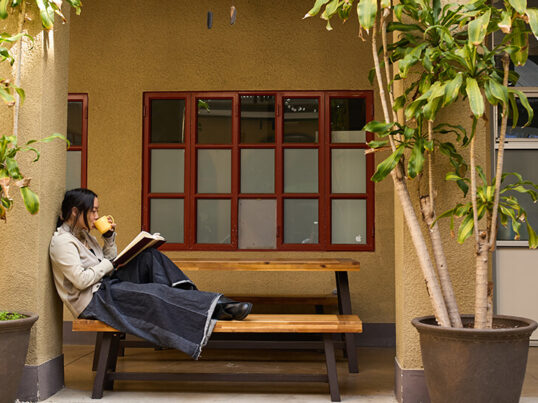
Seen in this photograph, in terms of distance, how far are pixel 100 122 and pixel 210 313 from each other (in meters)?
2.59

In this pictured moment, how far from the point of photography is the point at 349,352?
13.1 ft

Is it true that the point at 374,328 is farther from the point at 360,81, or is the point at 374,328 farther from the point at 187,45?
the point at 187,45

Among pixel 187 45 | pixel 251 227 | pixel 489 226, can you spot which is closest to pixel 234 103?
pixel 187 45

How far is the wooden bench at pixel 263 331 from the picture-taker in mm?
3146

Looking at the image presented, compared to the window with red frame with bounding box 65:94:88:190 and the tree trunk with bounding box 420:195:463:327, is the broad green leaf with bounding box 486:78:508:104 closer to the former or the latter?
the tree trunk with bounding box 420:195:463:327

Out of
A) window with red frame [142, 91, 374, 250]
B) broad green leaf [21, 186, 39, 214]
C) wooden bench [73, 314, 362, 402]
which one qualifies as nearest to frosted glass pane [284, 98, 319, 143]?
window with red frame [142, 91, 374, 250]

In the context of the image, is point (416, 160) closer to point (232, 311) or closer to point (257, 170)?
point (232, 311)

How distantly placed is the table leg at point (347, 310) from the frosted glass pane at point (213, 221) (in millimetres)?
1233

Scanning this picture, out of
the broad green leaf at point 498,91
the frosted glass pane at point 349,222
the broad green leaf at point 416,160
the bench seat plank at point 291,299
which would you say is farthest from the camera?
the frosted glass pane at point 349,222

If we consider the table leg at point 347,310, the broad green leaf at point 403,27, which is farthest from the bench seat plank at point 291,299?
the broad green leaf at point 403,27

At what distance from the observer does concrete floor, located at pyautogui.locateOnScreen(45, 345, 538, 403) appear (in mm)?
3311

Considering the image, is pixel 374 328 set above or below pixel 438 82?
below

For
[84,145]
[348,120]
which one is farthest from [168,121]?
[348,120]

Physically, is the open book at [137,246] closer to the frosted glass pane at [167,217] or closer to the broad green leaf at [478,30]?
the frosted glass pane at [167,217]
